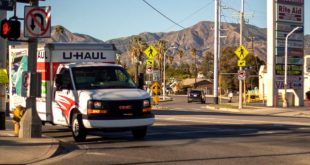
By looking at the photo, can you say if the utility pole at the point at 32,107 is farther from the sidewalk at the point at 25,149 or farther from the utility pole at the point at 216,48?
the utility pole at the point at 216,48

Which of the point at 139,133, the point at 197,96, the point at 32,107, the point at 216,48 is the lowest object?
the point at 139,133

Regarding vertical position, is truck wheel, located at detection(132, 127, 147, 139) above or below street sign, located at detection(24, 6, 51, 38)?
below

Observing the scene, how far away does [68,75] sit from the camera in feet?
54.7

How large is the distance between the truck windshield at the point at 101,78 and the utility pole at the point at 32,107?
1.26 m

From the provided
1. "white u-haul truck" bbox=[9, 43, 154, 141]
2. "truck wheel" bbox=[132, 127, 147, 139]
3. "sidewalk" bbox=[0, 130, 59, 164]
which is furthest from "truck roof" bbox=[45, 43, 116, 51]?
"sidewalk" bbox=[0, 130, 59, 164]

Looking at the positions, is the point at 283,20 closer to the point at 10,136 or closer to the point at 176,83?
the point at 10,136

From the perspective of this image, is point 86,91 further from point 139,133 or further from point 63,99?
point 139,133

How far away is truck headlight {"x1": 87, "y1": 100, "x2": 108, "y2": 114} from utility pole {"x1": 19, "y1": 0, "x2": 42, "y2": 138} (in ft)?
4.82

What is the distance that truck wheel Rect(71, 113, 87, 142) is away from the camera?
1559 centimetres

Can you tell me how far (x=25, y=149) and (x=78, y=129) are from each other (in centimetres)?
245

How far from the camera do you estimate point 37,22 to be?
1528cm

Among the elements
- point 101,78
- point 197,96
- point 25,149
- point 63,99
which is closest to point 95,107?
point 101,78

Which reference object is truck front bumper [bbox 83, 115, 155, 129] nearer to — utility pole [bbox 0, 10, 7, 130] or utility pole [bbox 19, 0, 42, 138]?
utility pole [bbox 19, 0, 42, 138]

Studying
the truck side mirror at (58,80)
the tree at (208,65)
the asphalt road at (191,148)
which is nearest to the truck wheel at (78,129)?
the asphalt road at (191,148)
